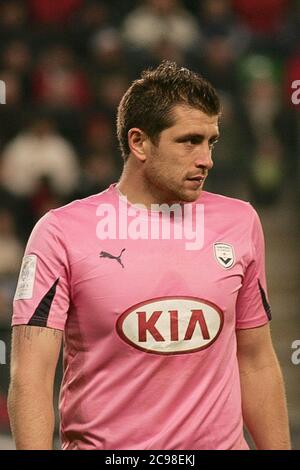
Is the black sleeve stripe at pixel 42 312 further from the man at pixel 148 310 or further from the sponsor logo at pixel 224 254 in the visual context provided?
the sponsor logo at pixel 224 254

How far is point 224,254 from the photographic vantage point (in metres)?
3.02

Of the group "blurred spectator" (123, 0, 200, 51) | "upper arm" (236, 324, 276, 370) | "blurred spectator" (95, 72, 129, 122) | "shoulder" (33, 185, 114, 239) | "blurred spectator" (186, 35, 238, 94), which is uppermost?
"blurred spectator" (123, 0, 200, 51)

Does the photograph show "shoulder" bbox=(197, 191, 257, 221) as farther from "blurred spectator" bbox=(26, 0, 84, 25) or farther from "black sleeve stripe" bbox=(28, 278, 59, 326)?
"blurred spectator" bbox=(26, 0, 84, 25)

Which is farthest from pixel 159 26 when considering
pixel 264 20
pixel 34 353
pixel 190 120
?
pixel 34 353

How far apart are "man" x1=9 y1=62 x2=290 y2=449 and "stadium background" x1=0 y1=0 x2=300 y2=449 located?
12.4 feet

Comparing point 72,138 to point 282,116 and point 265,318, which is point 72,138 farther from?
point 265,318

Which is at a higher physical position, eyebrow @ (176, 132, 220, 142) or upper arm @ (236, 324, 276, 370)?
eyebrow @ (176, 132, 220, 142)

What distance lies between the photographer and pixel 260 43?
26.7 ft

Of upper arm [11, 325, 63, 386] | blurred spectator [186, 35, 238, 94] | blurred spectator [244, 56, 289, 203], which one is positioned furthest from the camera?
blurred spectator [186, 35, 238, 94]

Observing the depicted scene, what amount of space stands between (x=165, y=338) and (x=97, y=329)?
19 centimetres

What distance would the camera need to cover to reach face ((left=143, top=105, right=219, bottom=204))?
295cm

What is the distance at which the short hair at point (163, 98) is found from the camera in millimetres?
2977

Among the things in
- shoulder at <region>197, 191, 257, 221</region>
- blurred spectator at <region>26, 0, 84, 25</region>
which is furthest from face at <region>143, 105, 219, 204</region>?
blurred spectator at <region>26, 0, 84, 25</region>

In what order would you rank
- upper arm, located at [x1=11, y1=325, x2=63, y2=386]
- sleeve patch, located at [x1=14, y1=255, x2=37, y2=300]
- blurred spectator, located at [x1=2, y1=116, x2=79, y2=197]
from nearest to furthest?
upper arm, located at [x1=11, y1=325, x2=63, y2=386] → sleeve patch, located at [x1=14, y1=255, x2=37, y2=300] → blurred spectator, located at [x1=2, y1=116, x2=79, y2=197]
